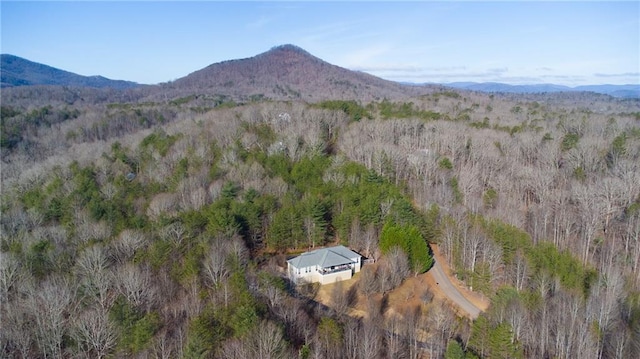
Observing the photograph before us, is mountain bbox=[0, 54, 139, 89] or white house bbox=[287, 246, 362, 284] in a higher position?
mountain bbox=[0, 54, 139, 89]

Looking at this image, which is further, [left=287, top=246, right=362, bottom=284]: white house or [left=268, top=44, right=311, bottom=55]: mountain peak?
[left=268, top=44, right=311, bottom=55]: mountain peak

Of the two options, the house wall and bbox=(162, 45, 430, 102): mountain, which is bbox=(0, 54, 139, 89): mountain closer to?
bbox=(162, 45, 430, 102): mountain

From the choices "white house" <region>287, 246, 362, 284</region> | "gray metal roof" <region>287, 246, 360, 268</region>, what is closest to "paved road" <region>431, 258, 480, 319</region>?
"white house" <region>287, 246, 362, 284</region>

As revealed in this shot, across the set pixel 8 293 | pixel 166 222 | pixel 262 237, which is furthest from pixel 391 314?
pixel 8 293

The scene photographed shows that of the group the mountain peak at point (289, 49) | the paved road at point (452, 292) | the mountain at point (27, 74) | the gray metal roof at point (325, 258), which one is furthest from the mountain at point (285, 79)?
the paved road at point (452, 292)

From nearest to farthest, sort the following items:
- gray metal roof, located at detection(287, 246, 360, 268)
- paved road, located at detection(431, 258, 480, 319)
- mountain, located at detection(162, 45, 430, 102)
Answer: paved road, located at detection(431, 258, 480, 319) < gray metal roof, located at detection(287, 246, 360, 268) < mountain, located at detection(162, 45, 430, 102)
